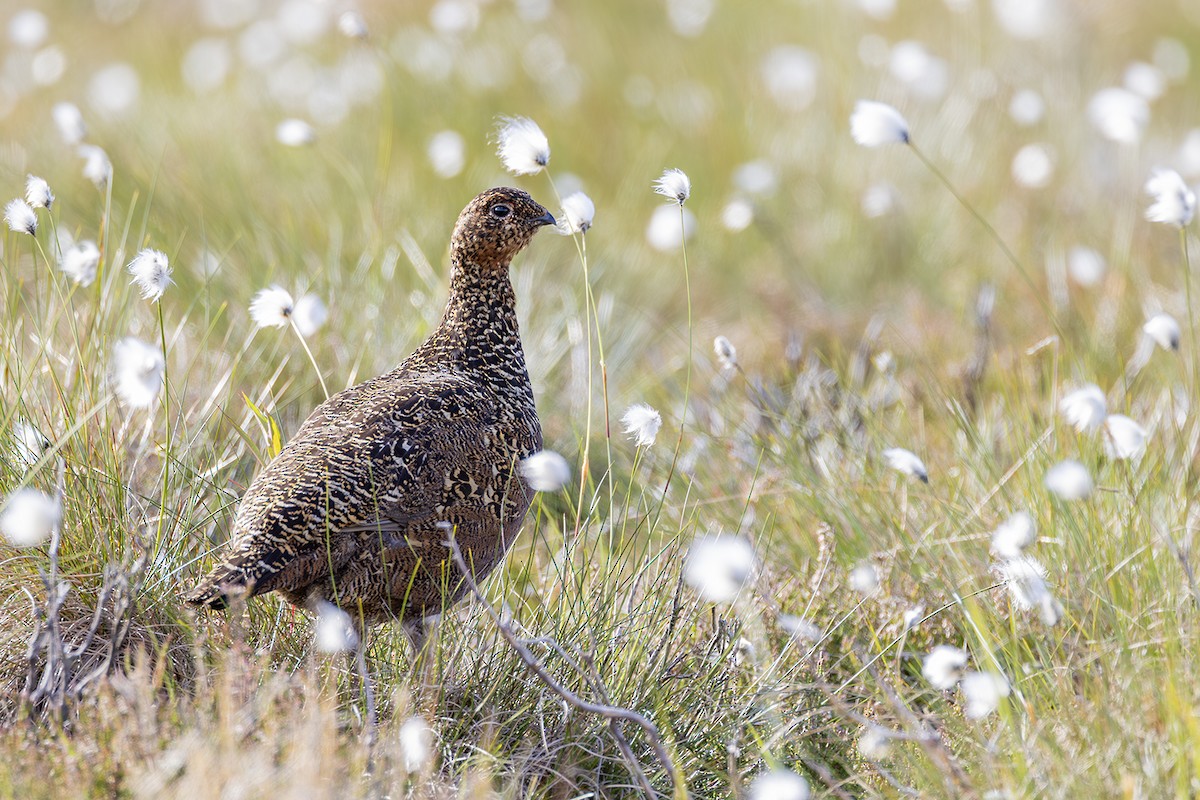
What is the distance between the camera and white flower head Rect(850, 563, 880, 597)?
342cm

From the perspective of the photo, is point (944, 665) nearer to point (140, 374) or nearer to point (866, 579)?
point (866, 579)

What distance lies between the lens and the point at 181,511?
3494 millimetres

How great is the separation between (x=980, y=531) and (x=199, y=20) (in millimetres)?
12264

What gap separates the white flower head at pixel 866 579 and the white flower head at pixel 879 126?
119 centimetres

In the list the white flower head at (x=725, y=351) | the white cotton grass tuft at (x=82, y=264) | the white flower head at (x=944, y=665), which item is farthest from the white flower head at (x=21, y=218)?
the white flower head at (x=944, y=665)

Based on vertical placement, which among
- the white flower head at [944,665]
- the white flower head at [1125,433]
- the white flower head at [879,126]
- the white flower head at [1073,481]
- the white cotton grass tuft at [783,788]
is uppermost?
the white flower head at [879,126]

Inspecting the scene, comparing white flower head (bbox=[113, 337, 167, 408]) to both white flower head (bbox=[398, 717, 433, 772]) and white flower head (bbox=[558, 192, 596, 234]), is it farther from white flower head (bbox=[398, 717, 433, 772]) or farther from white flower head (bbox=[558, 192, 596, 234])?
white flower head (bbox=[558, 192, 596, 234])

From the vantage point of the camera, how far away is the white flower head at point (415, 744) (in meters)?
2.55

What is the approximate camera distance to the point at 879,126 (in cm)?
373

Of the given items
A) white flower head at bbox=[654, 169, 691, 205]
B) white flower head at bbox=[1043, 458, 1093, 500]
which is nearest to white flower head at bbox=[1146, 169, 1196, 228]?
white flower head at bbox=[1043, 458, 1093, 500]

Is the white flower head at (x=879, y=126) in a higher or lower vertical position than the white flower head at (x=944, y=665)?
higher

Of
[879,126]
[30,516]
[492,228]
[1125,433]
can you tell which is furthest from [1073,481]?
[30,516]

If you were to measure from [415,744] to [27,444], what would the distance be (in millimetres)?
1442

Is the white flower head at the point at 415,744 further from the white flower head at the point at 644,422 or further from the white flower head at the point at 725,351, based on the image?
the white flower head at the point at 725,351
